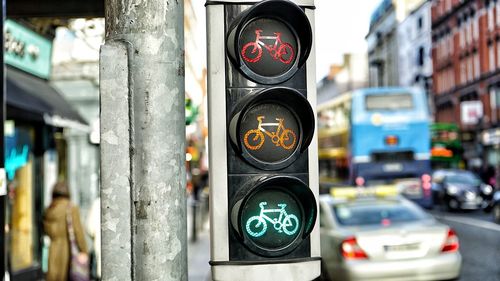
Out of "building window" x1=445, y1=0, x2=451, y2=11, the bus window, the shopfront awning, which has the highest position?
"building window" x1=445, y1=0, x2=451, y2=11

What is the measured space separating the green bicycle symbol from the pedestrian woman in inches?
234

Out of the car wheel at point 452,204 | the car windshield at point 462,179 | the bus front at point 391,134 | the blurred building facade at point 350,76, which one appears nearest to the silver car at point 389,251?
the bus front at point 391,134

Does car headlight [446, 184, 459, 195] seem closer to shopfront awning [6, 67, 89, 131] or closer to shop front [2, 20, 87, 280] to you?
shopfront awning [6, 67, 89, 131]

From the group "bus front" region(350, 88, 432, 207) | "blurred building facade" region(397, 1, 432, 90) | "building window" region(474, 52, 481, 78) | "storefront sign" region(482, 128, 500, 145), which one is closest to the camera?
"bus front" region(350, 88, 432, 207)

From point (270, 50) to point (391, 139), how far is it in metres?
21.3

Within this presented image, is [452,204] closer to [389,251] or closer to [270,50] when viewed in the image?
[389,251]

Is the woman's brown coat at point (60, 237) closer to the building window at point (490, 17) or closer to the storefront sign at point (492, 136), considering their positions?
the storefront sign at point (492, 136)

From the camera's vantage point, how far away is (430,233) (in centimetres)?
955

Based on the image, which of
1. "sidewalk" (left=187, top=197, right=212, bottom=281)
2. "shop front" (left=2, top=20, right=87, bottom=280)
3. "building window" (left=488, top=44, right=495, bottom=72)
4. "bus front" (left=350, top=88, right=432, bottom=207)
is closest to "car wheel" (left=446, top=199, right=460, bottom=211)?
"bus front" (left=350, top=88, right=432, bottom=207)

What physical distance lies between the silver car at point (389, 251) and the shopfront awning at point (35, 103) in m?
5.09

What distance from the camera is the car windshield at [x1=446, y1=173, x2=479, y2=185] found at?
1163 inches

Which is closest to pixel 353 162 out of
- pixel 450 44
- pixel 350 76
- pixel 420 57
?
pixel 450 44

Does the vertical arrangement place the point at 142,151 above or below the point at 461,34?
below

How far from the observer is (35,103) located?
41.3ft
